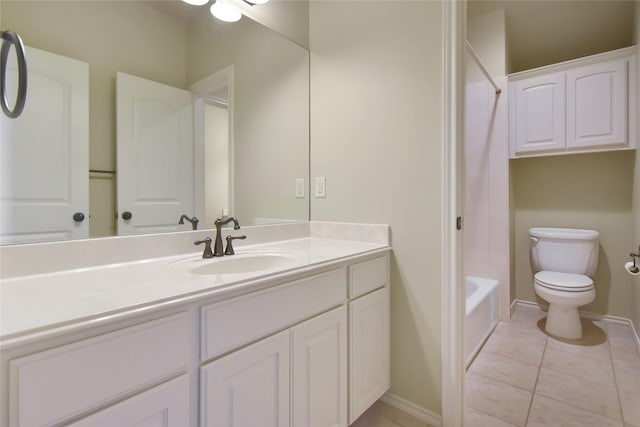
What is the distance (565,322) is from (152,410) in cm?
275

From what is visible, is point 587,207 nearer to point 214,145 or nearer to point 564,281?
point 564,281

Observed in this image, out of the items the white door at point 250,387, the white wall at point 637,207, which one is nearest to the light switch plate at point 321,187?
the white door at point 250,387

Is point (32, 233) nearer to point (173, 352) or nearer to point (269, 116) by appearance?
point (173, 352)

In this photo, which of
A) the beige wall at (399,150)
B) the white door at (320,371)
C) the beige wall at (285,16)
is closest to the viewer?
the white door at (320,371)

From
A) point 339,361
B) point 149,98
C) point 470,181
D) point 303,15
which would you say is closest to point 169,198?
point 149,98

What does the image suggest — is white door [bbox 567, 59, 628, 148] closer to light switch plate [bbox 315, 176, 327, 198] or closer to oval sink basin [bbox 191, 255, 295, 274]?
light switch plate [bbox 315, 176, 327, 198]

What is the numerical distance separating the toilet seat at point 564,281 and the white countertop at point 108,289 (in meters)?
1.94

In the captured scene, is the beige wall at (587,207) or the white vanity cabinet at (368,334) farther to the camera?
the beige wall at (587,207)

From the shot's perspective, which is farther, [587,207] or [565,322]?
[587,207]

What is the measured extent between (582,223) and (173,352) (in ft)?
10.8

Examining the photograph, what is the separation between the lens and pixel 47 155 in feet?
3.28

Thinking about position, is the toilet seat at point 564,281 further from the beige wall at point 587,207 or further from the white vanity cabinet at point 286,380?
the white vanity cabinet at point 286,380

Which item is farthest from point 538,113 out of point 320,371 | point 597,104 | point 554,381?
point 320,371

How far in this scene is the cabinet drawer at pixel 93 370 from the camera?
1.77 feet
